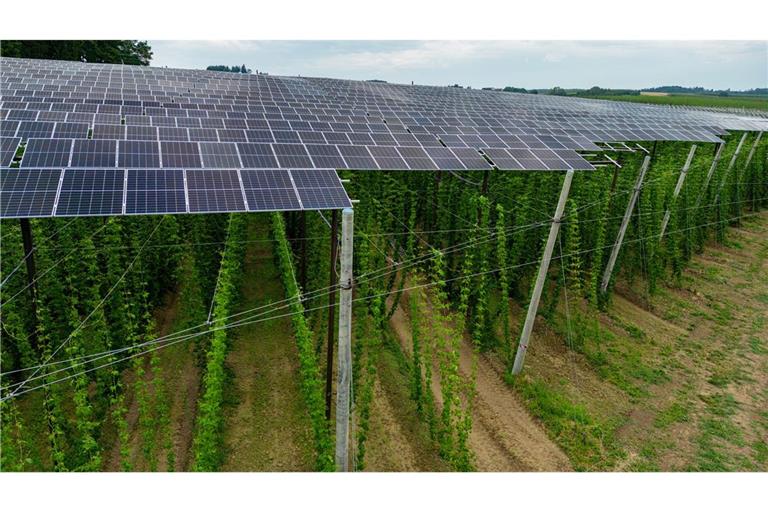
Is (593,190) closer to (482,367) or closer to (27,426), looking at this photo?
(482,367)

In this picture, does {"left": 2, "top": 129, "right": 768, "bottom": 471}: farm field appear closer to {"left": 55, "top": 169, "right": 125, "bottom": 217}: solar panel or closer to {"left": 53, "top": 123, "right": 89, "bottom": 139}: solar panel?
{"left": 55, "top": 169, "right": 125, "bottom": 217}: solar panel

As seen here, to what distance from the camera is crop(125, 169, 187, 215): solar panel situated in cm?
1004

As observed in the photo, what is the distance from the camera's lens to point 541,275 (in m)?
13.5

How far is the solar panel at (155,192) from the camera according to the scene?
1004 centimetres

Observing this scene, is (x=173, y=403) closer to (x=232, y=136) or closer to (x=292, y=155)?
(x=292, y=155)

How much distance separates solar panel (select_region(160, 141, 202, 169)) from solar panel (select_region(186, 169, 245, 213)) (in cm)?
154

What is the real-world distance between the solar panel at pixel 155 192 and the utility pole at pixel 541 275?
905 centimetres

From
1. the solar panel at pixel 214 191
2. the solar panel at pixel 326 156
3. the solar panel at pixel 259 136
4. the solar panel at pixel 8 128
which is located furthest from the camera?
the solar panel at pixel 259 136

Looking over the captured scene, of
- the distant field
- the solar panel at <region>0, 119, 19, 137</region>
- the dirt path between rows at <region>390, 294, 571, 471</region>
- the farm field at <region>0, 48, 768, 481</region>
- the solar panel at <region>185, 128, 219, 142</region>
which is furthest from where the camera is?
the distant field

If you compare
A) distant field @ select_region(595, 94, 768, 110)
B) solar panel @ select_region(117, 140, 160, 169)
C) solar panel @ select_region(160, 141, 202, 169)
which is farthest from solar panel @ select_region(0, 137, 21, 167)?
distant field @ select_region(595, 94, 768, 110)

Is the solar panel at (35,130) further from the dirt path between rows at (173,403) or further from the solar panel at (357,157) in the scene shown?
the solar panel at (357,157)

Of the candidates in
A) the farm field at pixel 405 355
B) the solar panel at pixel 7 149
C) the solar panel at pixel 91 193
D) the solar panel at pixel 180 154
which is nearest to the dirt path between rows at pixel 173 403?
the farm field at pixel 405 355

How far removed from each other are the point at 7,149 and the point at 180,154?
4603 millimetres

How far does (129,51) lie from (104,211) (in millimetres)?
73442
